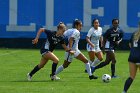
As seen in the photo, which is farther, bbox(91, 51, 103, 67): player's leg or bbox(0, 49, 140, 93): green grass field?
bbox(91, 51, 103, 67): player's leg

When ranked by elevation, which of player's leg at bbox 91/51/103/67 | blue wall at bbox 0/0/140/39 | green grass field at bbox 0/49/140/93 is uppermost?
blue wall at bbox 0/0/140/39

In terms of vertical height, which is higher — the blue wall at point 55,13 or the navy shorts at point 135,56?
the blue wall at point 55,13

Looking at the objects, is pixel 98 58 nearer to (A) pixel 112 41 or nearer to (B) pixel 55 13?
(A) pixel 112 41

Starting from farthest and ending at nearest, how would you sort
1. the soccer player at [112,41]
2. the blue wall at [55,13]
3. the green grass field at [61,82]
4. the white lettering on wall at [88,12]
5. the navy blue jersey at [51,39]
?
the white lettering on wall at [88,12] → the blue wall at [55,13] → the soccer player at [112,41] → the navy blue jersey at [51,39] → the green grass field at [61,82]

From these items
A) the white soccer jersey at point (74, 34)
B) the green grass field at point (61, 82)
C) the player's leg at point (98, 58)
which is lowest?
the green grass field at point (61, 82)

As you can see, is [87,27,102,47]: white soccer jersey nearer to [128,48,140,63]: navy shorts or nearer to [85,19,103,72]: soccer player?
[85,19,103,72]: soccer player

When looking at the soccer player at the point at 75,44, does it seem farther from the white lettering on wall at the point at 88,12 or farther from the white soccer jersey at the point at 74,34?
the white lettering on wall at the point at 88,12

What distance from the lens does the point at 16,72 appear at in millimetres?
21688

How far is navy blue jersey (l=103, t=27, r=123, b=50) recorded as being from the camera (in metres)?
20.2

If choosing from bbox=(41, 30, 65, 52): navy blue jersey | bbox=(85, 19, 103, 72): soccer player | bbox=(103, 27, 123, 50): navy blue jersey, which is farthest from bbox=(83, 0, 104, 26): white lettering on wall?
bbox=(41, 30, 65, 52): navy blue jersey

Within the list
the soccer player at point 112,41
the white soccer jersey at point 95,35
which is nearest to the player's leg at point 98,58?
the white soccer jersey at point 95,35

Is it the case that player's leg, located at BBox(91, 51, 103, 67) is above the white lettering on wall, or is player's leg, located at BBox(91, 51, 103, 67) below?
below

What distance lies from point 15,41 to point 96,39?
1845 cm

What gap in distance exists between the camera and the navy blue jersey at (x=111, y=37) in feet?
66.2
